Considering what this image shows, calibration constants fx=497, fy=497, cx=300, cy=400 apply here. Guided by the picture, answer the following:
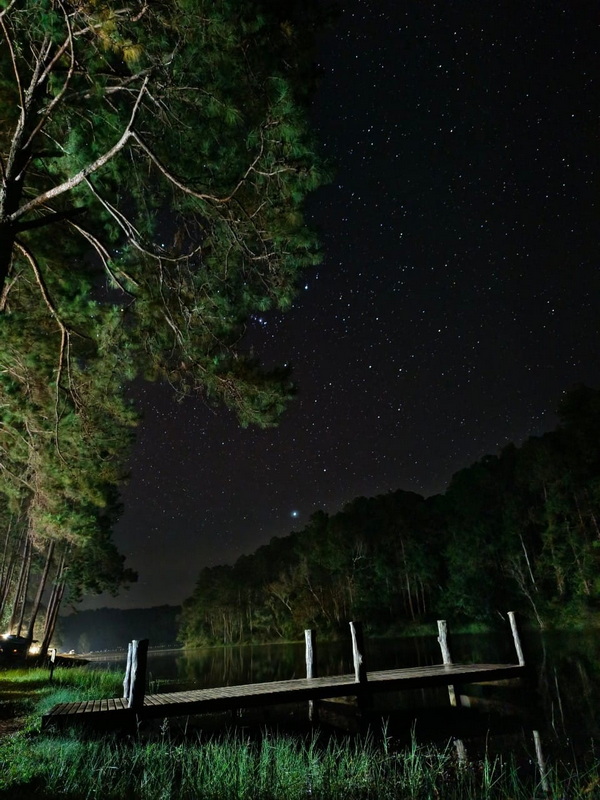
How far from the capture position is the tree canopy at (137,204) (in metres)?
6.14

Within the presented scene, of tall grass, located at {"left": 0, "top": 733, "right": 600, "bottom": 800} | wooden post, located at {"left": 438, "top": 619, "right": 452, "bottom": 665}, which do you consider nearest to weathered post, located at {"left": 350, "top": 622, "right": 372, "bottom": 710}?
wooden post, located at {"left": 438, "top": 619, "right": 452, "bottom": 665}

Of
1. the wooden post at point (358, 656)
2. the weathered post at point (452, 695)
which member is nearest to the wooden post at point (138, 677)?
the wooden post at point (358, 656)

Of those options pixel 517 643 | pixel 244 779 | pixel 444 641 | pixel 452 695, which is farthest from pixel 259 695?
pixel 517 643

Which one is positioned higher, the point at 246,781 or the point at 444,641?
the point at 444,641

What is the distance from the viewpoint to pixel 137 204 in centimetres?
782

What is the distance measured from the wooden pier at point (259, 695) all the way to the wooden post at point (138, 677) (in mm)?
19

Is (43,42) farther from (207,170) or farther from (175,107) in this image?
(207,170)

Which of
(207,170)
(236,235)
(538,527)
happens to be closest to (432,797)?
(236,235)

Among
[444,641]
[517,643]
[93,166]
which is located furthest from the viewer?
[444,641]

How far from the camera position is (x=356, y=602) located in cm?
5153

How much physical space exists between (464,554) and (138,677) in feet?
128

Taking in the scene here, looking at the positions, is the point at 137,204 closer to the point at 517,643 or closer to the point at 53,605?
the point at 517,643

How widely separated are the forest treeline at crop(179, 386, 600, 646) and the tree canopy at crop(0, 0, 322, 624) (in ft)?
105

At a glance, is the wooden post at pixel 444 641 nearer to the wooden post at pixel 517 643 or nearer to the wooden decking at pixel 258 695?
the wooden decking at pixel 258 695
